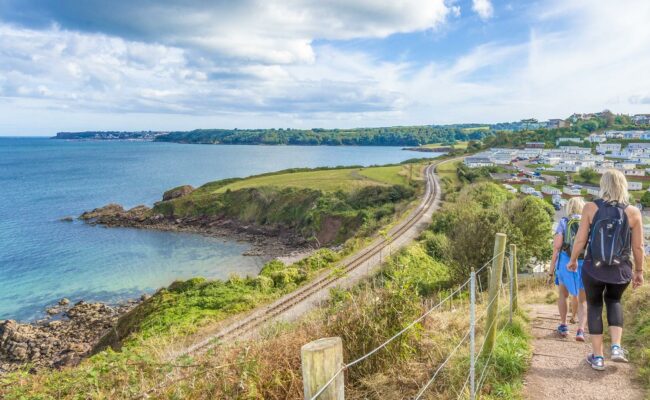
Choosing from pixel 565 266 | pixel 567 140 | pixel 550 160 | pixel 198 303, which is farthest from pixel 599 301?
pixel 567 140

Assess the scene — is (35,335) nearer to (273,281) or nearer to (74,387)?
(273,281)

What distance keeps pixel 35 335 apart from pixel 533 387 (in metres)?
25.8

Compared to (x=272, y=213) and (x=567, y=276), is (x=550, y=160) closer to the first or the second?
(x=272, y=213)

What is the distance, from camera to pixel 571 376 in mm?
5270

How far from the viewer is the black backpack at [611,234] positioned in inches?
185

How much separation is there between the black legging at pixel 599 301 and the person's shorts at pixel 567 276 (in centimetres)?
107

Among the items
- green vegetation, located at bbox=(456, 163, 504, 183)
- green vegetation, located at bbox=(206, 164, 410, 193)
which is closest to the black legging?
green vegetation, located at bbox=(206, 164, 410, 193)

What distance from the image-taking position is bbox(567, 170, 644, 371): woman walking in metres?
4.71

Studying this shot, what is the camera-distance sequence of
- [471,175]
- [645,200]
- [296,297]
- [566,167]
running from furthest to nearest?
[566,167], [471,175], [645,200], [296,297]

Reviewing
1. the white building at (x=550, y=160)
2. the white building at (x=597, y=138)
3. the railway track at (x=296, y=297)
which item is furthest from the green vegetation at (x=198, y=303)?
the white building at (x=597, y=138)

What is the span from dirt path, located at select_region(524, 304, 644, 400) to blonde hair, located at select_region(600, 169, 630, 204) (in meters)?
2.20

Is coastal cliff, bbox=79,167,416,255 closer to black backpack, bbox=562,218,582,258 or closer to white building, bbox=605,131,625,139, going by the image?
black backpack, bbox=562,218,582,258

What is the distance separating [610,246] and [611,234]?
14 centimetres

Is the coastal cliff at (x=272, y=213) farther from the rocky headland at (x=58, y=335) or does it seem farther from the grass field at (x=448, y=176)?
the rocky headland at (x=58, y=335)
